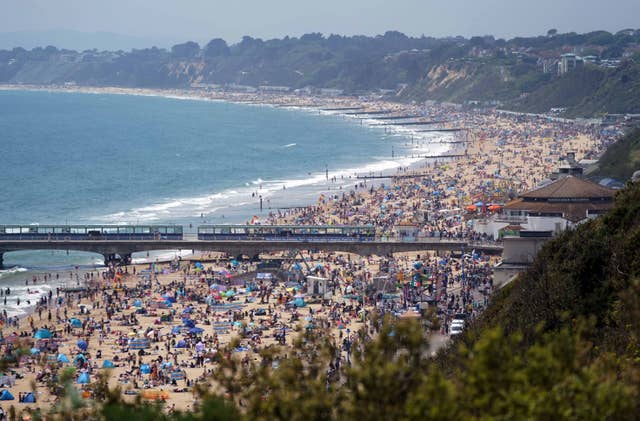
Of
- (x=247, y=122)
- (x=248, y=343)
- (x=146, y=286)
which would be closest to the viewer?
(x=248, y=343)

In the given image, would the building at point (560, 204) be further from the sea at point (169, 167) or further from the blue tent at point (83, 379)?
the blue tent at point (83, 379)

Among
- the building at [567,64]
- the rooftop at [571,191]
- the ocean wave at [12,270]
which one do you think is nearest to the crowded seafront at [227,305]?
the ocean wave at [12,270]

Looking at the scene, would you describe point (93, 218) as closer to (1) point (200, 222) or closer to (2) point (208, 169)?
(1) point (200, 222)

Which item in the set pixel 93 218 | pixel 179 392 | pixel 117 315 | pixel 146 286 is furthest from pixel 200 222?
pixel 179 392

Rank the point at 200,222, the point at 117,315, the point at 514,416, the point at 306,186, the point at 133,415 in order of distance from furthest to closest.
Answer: the point at 306,186, the point at 200,222, the point at 117,315, the point at 133,415, the point at 514,416

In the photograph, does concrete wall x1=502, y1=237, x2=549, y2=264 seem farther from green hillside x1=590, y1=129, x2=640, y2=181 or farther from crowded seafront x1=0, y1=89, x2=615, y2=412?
green hillside x1=590, y1=129, x2=640, y2=181

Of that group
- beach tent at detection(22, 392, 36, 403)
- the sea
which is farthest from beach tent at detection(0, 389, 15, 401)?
the sea
